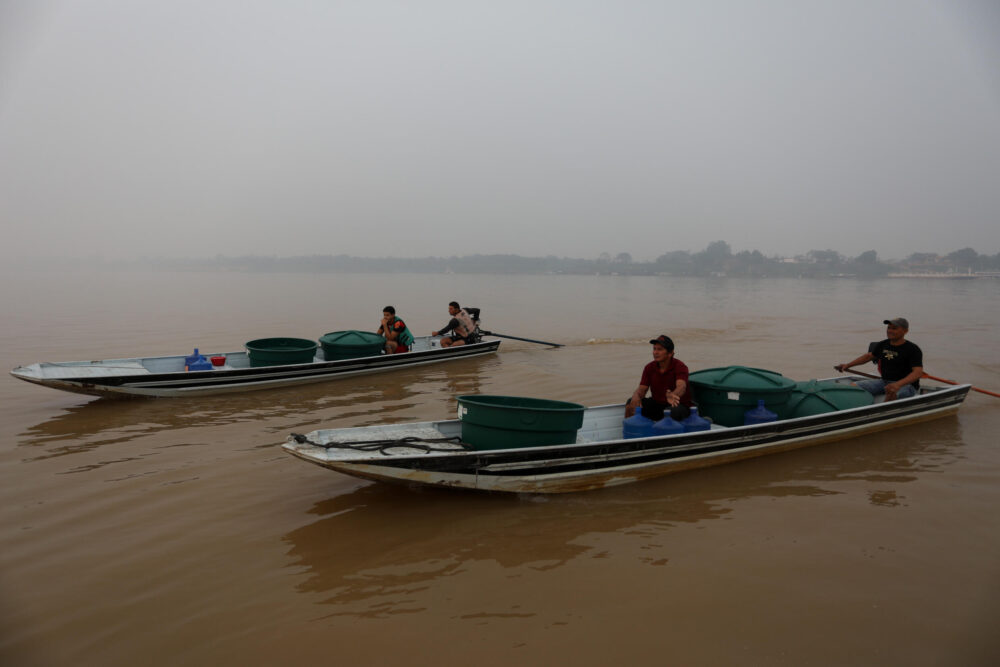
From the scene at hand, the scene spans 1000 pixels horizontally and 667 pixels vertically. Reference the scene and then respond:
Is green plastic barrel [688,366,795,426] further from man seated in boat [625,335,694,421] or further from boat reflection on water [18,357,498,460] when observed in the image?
boat reflection on water [18,357,498,460]

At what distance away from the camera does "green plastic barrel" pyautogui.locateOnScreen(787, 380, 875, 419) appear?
25.8 ft

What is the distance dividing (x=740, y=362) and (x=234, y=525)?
1428 centimetres

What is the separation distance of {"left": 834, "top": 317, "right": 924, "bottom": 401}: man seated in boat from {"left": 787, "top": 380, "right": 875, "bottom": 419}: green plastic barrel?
0.71 m

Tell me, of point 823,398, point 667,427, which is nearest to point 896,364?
point 823,398

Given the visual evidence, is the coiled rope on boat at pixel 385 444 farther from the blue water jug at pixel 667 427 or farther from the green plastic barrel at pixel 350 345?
the green plastic barrel at pixel 350 345

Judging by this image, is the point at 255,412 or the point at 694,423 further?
the point at 255,412

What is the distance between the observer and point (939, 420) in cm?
955

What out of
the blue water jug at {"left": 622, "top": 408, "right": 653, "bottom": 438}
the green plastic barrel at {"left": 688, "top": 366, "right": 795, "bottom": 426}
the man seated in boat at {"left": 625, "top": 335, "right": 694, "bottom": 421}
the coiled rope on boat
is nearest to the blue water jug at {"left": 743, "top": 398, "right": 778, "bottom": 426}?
the green plastic barrel at {"left": 688, "top": 366, "right": 795, "bottom": 426}

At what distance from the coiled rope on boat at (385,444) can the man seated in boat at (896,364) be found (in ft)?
22.7

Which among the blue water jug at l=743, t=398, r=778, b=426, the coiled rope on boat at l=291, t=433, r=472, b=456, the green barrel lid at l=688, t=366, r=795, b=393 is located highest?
the green barrel lid at l=688, t=366, r=795, b=393

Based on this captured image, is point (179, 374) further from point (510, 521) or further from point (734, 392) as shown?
point (734, 392)

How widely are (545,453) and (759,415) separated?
3232 mm

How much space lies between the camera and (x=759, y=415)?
7.17 m

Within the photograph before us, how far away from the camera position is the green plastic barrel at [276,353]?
36.0 feet
